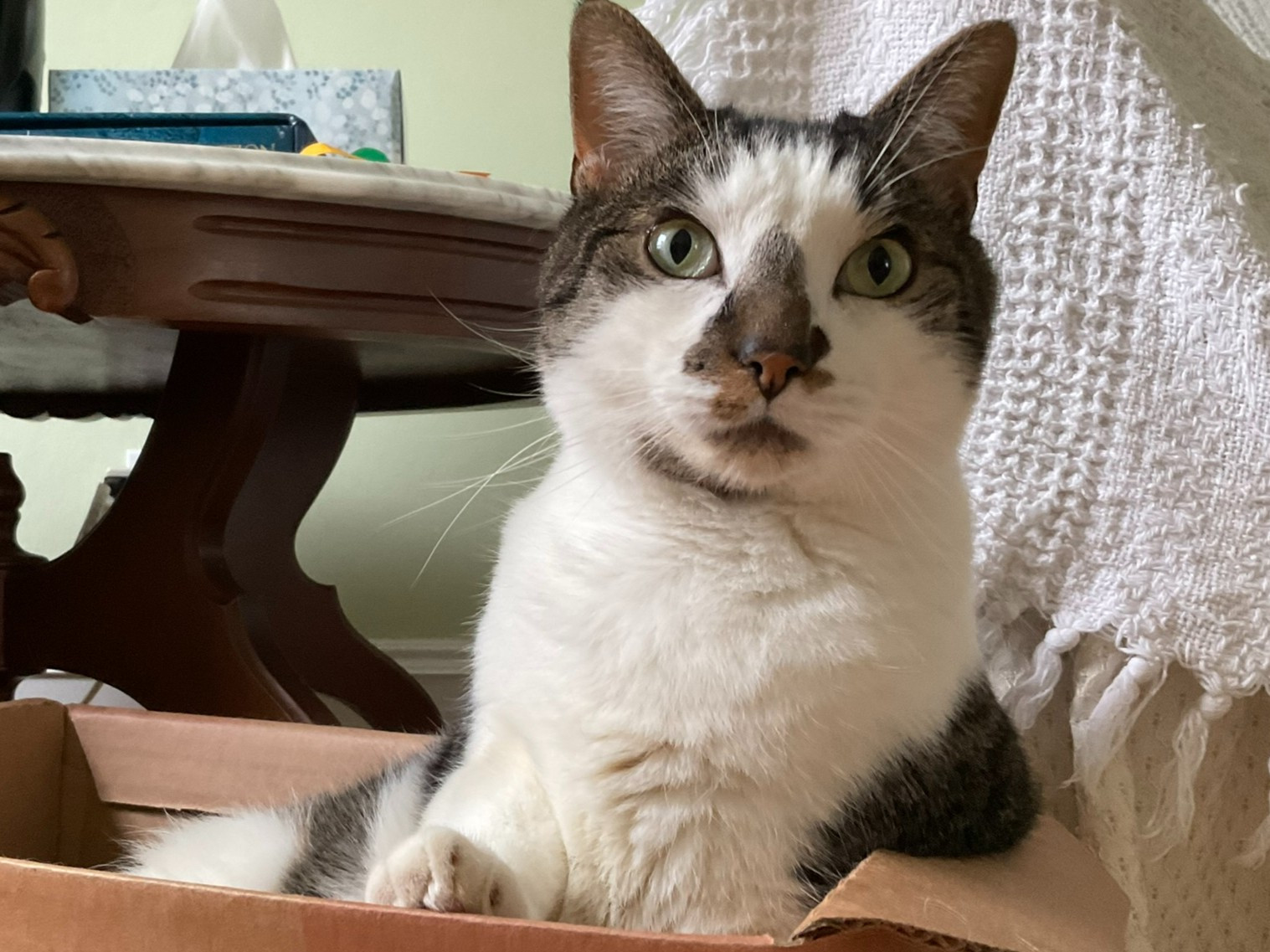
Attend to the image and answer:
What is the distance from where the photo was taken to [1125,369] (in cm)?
85

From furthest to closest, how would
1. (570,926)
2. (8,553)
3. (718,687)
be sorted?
1. (8,553)
2. (718,687)
3. (570,926)

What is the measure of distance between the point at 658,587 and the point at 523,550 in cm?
13

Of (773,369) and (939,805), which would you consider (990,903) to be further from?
(773,369)

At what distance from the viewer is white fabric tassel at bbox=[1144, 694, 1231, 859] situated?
810 mm

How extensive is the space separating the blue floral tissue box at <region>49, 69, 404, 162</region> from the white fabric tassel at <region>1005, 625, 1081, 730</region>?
87cm

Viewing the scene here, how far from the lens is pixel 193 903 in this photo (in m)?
0.47

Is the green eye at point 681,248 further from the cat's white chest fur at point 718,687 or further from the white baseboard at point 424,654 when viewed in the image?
the white baseboard at point 424,654

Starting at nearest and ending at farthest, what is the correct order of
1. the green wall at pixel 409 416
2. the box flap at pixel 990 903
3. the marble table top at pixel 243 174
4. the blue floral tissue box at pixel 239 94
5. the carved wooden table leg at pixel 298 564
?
1. the box flap at pixel 990 903
2. the marble table top at pixel 243 174
3. the blue floral tissue box at pixel 239 94
4. the carved wooden table leg at pixel 298 564
5. the green wall at pixel 409 416

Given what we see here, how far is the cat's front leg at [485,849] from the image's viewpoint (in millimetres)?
517

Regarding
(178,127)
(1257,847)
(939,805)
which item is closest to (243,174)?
(178,127)

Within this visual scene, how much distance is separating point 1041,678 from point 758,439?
0.45m

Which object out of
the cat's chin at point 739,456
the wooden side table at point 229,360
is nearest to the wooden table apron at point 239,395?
the wooden side table at point 229,360

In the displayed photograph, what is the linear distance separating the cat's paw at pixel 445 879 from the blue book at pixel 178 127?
625 millimetres

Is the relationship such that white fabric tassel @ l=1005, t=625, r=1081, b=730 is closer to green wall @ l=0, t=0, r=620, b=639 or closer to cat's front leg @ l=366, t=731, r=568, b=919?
cat's front leg @ l=366, t=731, r=568, b=919
